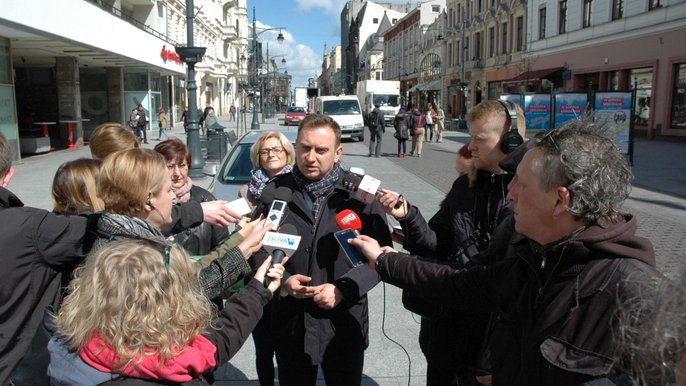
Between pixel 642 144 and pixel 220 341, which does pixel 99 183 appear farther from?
pixel 642 144

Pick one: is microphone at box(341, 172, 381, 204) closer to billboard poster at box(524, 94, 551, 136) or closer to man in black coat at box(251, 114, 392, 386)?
man in black coat at box(251, 114, 392, 386)

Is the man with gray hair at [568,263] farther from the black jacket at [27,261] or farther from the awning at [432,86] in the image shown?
the awning at [432,86]

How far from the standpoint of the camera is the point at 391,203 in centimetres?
276

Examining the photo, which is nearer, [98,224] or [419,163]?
[98,224]

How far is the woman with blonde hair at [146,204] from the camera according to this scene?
2201mm

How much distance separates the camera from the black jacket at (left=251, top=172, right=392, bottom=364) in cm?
276

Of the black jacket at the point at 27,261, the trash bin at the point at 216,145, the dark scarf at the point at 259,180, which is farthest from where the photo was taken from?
the trash bin at the point at 216,145

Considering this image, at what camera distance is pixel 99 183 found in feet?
7.53

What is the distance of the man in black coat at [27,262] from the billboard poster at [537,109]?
16.6m

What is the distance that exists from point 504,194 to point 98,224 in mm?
1893

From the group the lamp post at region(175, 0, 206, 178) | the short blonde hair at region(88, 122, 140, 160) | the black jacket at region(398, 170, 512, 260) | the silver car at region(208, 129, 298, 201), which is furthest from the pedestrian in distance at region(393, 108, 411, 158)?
the black jacket at region(398, 170, 512, 260)

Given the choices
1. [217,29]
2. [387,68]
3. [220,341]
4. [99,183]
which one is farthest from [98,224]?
[387,68]

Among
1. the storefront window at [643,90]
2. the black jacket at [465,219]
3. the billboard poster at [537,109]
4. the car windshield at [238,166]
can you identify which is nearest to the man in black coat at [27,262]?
the black jacket at [465,219]

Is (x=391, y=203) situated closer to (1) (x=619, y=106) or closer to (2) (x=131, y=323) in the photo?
(2) (x=131, y=323)
